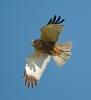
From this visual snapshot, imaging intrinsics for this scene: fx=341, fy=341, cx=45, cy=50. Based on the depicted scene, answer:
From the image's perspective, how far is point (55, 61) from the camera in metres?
9.83

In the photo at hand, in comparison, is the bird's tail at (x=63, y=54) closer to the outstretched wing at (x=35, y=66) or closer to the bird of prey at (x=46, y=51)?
the bird of prey at (x=46, y=51)

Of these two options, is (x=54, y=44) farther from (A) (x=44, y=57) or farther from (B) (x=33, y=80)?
(B) (x=33, y=80)

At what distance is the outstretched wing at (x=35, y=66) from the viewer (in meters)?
9.20

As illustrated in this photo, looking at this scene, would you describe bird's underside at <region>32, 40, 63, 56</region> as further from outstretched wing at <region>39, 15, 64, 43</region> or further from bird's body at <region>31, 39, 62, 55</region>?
→ outstretched wing at <region>39, 15, 64, 43</region>

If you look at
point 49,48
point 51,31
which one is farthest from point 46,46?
point 51,31

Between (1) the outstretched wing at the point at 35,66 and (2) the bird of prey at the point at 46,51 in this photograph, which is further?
(2) the bird of prey at the point at 46,51

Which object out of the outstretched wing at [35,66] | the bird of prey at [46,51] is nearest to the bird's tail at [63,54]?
the bird of prey at [46,51]

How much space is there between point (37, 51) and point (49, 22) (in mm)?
989

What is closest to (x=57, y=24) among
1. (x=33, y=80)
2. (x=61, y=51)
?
(x=61, y=51)

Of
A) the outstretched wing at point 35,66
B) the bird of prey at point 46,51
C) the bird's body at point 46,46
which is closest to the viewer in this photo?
the outstretched wing at point 35,66

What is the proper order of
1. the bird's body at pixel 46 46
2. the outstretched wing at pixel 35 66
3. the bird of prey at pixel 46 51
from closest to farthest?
1. the outstretched wing at pixel 35 66
2. the bird of prey at pixel 46 51
3. the bird's body at pixel 46 46

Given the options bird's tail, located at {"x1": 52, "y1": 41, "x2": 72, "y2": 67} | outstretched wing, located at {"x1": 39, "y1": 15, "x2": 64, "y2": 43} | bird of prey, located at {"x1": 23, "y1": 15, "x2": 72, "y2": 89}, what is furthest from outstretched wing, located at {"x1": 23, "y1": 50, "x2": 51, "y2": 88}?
outstretched wing, located at {"x1": 39, "y1": 15, "x2": 64, "y2": 43}

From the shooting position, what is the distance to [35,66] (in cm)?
971

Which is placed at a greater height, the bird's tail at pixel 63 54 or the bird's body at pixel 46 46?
the bird's body at pixel 46 46
